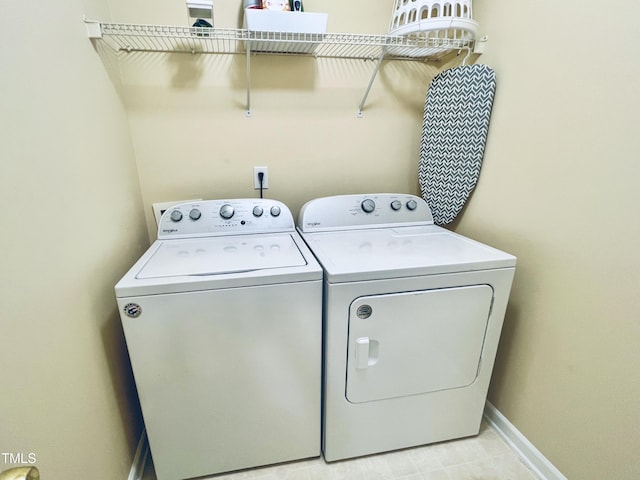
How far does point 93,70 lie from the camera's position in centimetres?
118

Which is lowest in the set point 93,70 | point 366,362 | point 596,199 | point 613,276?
point 366,362

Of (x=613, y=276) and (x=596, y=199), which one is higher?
(x=596, y=199)

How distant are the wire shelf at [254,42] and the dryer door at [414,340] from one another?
1114 mm

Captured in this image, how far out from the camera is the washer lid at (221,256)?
110 cm

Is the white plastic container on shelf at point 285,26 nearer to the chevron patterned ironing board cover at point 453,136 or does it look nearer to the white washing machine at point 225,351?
the chevron patterned ironing board cover at point 453,136

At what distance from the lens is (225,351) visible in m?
1.12

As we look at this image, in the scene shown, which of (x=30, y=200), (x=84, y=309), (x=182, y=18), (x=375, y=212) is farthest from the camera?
(x=375, y=212)

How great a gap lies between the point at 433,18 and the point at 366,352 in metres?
1.39

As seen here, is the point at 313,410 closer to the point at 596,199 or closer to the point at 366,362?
the point at 366,362

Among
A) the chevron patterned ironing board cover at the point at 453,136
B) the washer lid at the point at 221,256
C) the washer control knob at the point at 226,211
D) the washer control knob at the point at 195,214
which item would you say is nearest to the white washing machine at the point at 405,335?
the washer lid at the point at 221,256

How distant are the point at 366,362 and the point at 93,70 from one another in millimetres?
1486

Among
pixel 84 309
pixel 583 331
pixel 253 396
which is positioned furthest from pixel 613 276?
pixel 84 309

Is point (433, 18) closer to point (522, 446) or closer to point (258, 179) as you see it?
point (258, 179)

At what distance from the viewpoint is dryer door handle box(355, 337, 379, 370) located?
119 cm
